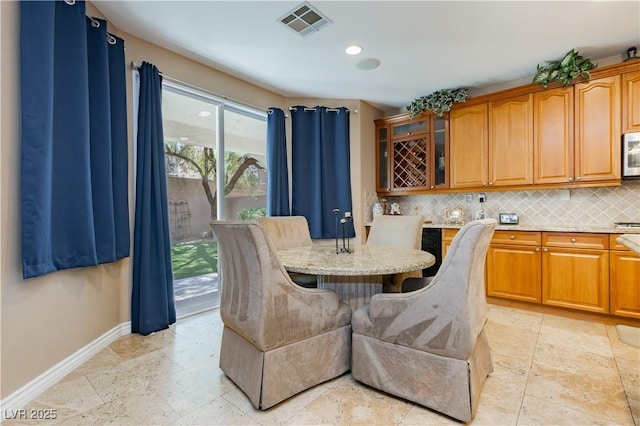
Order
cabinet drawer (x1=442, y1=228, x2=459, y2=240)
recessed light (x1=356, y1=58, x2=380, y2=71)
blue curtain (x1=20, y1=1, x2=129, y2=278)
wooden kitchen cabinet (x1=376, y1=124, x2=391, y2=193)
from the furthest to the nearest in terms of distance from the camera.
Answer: wooden kitchen cabinet (x1=376, y1=124, x2=391, y2=193)
cabinet drawer (x1=442, y1=228, x2=459, y2=240)
recessed light (x1=356, y1=58, x2=380, y2=71)
blue curtain (x1=20, y1=1, x2=129, y2=278)

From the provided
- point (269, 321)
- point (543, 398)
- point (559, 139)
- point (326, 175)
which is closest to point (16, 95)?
point (269, 321)

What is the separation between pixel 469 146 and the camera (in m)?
3.64

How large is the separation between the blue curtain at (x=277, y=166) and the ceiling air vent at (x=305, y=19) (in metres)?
1.35

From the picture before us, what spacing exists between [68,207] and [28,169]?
0.33m

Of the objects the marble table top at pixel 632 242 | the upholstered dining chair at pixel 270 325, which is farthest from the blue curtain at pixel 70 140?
the marble table top at pixel 632 242

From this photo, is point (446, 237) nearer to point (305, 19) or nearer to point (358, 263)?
point (358, 263)

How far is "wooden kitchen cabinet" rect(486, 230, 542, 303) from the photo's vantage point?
3.04 meters

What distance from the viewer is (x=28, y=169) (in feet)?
5.40

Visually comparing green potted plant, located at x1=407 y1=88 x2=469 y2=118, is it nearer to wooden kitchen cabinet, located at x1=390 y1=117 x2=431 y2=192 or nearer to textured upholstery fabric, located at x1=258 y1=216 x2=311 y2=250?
wooden kitchen cabinet, located at x1=390 y1=117 x2=431 y2=192

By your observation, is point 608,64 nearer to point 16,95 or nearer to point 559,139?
point 559,139

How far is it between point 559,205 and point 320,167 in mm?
2723

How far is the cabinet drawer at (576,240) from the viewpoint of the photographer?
271 cm

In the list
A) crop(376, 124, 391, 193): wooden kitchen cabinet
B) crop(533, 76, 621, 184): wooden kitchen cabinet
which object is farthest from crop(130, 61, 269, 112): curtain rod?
crop(533, 76, 621, 184): wooden kitchen cabinet

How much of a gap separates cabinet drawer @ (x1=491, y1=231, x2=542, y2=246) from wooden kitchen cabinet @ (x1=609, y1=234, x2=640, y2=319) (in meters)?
0.54
